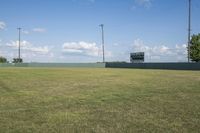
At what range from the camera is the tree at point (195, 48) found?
71.8m

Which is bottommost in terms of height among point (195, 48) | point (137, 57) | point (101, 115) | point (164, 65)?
point (101, 115)

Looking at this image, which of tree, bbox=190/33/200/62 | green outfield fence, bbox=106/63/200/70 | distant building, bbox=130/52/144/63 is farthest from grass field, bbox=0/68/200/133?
distant building, bbox=130/52/144/63

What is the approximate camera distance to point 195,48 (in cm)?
7269

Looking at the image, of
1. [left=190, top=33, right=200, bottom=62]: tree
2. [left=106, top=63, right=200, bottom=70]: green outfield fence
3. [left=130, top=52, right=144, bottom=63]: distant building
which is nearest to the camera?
[left=106, top=63, right=200, bottom=70]: green outfield fence

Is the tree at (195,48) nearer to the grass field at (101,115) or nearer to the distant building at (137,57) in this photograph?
the distant building at (137,57)

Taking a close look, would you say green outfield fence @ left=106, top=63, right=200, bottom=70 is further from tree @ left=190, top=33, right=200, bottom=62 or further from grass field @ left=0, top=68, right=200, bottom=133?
grass field @ left=0, top=68, right=200, bottom=133

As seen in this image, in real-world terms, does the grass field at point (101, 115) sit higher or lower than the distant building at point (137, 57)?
lower

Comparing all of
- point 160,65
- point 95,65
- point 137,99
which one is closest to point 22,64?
point 95,65

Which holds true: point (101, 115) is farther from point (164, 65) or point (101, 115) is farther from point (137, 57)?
point (137, 57)

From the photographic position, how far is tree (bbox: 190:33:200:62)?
235 feet

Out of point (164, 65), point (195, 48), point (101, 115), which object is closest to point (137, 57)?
point (195, 48)

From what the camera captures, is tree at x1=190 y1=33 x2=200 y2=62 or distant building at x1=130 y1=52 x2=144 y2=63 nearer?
tree at x1=190 y1=33 x2=200 y2=62

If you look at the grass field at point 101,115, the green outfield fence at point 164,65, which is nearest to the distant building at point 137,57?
the green outfield fence at point 164,65

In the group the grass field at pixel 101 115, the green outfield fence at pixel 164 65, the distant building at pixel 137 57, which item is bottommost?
the grass field at pixel 101 115
